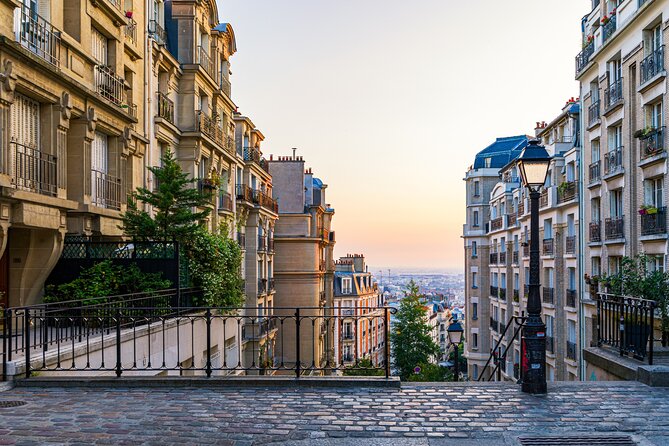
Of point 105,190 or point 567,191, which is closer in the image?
point 105,190

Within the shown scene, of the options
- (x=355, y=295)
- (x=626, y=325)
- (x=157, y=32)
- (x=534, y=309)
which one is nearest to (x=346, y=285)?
(x=355, y=295)

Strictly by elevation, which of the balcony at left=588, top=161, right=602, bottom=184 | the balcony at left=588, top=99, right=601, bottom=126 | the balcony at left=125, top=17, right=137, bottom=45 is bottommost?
the balcony at left=588, top=161, right=602, bottom=184

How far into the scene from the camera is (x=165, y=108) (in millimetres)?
24578

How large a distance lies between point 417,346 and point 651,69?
33.1m

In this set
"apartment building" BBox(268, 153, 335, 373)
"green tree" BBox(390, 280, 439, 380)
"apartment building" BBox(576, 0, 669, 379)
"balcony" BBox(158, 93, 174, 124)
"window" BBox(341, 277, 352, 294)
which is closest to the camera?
"apartment building" BBox(576, 0, 669, 379)

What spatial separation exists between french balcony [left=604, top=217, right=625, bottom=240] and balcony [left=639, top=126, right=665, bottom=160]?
348cm

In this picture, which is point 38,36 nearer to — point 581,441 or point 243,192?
point 581,441

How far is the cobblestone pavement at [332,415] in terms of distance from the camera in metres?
7.24

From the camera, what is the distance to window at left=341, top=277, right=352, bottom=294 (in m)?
80.6

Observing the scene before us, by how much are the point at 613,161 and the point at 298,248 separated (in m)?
24.8

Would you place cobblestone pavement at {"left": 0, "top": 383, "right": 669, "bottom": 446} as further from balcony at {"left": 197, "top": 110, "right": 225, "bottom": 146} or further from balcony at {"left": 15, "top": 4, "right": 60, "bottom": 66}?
balcony at {"left": 197, "top": 110, "right": 225, "bottom": 146}

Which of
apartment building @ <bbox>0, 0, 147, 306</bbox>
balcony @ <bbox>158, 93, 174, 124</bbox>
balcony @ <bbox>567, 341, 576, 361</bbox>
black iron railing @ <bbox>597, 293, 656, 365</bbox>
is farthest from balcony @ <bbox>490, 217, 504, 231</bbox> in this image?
black iron railing @ <bbox>597, 293, 656, 365</bbox>

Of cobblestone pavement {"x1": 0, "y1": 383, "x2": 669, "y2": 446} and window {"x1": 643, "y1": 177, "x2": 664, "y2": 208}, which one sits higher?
window {"x1": 643, "y1": 177, "x2": 664, "y2": 208}

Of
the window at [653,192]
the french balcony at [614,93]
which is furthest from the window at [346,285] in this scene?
the window at [653,192]
